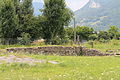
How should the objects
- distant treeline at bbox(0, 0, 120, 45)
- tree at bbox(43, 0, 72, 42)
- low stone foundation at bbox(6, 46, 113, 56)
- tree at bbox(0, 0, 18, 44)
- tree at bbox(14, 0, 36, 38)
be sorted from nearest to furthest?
low stone foundation at bbox(6, 46, 113, 56) → tree at bbox(0, 0, 18, 44) → distant treeline at bbox(0, 0, 120, 45) → tree at bbox(14, 0, 36, 38) → tree at bbox(43, 0, 72, 42)

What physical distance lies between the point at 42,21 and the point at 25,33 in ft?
14.3

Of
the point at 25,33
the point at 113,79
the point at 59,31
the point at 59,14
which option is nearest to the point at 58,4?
the point at 59,14

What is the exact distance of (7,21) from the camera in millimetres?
37000

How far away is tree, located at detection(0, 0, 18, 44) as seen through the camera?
37156 mm

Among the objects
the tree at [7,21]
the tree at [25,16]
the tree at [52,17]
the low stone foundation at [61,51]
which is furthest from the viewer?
the tree at [52,17]

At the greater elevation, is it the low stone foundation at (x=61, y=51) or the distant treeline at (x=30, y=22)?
the distant treeline at (x=30, y=22)

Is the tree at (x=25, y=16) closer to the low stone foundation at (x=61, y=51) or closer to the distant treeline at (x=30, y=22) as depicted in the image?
the distant treeline at (x=30, y=22)

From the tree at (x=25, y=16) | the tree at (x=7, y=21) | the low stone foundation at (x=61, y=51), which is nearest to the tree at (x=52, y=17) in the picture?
the tree at (x=25, y=16)

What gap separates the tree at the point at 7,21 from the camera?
37.2 m

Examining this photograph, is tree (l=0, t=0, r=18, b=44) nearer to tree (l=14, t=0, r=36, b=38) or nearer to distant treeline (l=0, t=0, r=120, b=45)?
distant treeline (l=0, t=0, r=120, b=45)

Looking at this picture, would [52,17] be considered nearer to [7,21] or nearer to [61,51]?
[7,21]

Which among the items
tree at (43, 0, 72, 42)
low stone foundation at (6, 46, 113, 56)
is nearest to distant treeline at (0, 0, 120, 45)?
tree at (43, 0, 72, 42)

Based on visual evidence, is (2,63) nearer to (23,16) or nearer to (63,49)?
(63,49)

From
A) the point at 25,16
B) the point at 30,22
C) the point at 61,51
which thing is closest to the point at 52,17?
the point at 30,22
